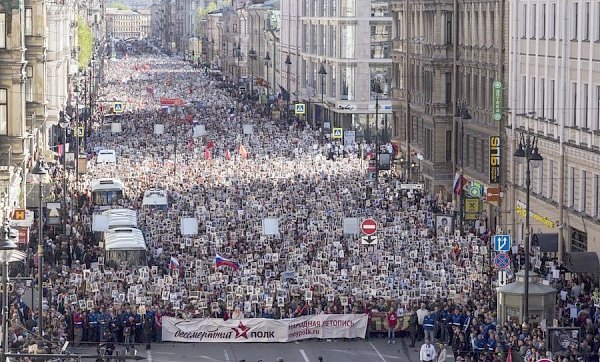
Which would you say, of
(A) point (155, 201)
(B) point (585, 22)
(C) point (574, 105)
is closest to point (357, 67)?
(A) point (155, 201)

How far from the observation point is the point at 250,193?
72.9 m

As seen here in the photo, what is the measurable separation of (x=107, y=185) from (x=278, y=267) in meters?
21.4

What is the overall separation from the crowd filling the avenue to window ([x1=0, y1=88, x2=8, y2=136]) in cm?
420

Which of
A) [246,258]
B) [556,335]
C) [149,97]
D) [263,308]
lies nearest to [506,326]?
[556,335]

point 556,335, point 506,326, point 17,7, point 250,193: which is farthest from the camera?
point 250,193

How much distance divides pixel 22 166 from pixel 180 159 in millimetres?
22160

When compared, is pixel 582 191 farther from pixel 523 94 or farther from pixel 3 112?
pixel 3 112

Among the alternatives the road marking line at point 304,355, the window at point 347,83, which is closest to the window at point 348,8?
the window at point 347,83

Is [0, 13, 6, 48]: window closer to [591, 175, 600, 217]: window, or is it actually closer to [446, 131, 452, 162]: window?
[446, 131, 452, 162]: window

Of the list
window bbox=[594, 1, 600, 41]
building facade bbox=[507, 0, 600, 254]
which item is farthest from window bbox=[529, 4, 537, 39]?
window bbox=[594, 1, 600, 41]

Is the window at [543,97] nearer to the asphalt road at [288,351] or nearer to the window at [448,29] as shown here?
the window at [448,29]

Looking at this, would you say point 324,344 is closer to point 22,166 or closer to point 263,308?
point 263,308

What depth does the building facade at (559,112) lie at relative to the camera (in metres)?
55.5

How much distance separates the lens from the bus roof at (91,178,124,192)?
72.4 metres
